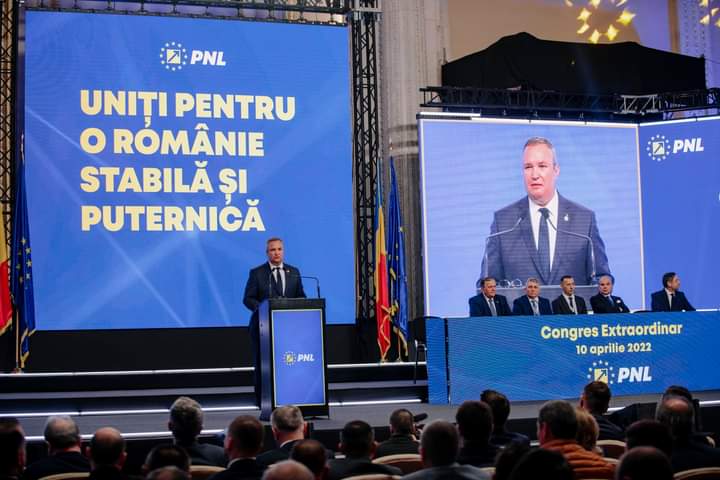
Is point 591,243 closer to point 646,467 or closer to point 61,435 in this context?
point 61,435

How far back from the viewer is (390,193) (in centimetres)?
1248

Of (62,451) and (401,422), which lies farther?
(401,422)

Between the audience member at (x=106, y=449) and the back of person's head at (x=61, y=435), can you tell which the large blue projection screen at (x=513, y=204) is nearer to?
the back of person's head at (x=61, y=435)

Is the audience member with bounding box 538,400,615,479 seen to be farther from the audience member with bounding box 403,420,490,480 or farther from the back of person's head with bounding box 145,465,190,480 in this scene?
the back of person's head with bounding box 145,465,190,480

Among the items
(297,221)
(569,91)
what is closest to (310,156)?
(297,221)

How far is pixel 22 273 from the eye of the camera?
34.5ft

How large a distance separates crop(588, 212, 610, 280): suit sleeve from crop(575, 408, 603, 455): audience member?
943 cm

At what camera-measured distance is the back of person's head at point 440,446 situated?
142 inches

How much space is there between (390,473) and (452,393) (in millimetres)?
5179

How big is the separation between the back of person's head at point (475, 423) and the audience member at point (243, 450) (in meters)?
0.88

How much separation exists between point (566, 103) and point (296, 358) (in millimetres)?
7264

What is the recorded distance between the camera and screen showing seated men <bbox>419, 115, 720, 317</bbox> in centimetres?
1285

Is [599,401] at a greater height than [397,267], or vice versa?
[397,267]

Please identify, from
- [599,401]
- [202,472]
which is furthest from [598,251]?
[202,472]
